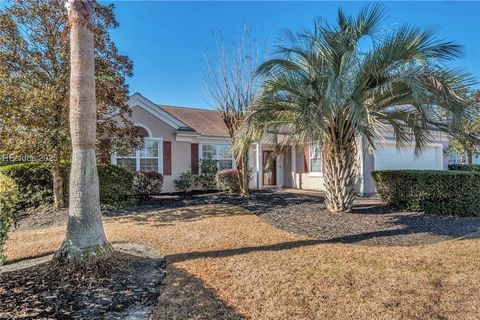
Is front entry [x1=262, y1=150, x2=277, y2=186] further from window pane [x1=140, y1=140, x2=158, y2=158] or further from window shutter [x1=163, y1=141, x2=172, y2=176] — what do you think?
window pane [x1=140, y1=140, x2=158, y2=158]

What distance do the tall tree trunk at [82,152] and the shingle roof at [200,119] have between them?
11.8 m

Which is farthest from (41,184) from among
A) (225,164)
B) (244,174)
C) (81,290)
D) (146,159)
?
(225,164)

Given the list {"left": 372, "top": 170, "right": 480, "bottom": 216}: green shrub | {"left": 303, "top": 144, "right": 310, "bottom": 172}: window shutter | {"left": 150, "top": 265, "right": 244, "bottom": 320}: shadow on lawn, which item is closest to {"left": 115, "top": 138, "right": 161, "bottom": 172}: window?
{"left": 303, "top": 144, "right": 310, "bottom": 172}: window shutter

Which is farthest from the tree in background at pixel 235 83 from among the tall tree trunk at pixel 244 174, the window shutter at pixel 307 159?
the window shutter at pixel 307 159

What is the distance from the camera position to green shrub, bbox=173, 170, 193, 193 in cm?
1509

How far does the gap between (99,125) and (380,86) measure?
29.5 feet

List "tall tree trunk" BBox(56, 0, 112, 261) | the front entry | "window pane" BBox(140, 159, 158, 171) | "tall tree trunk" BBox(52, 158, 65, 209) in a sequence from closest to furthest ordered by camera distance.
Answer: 1. "tall tree trunk" BBox(56, 0, 112, 261)
2. "tall tree trunk" BBox(52, 158, 65, 209)
3. "window pane" BBox(140, 159, 158, 171)
4. the front entry

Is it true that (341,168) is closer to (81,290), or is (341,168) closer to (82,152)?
(82,152)

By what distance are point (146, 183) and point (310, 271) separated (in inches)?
404

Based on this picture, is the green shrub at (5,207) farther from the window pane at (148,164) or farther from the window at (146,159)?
the window pane at (148,164)

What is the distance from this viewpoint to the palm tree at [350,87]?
6324 mm

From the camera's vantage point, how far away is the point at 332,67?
707 centimetres

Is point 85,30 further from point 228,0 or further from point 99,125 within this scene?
point 228,0

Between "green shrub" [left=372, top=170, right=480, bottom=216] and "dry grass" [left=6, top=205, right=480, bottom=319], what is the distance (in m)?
2.79
